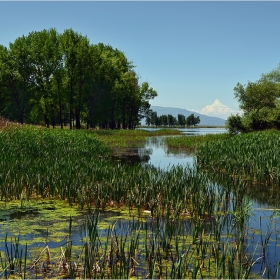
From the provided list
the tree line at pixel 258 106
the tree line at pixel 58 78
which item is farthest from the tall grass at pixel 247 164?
the tree line at pixel 58 78

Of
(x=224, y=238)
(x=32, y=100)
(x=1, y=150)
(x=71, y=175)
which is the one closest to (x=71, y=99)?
(x=32, y=100)

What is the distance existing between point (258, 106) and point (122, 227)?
199ft

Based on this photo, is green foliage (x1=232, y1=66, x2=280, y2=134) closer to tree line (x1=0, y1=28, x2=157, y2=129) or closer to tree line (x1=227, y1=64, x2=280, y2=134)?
tree line (x1=227, y1=64, x2=280, y2=134)

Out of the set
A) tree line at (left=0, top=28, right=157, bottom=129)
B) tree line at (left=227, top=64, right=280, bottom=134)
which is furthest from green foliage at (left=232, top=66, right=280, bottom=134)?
tree line at (left=0, top=28, right=157, bottom=129)

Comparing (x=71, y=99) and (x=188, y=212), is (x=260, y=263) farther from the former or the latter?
(x=71, y=99)

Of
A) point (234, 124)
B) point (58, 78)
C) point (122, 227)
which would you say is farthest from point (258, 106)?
point (122, 227)

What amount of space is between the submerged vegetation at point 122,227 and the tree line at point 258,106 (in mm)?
31142

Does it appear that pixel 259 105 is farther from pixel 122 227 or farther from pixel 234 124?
pixel 122 227

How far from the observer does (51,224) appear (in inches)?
314

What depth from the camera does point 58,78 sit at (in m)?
54.0

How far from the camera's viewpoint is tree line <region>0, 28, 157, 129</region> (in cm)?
5225

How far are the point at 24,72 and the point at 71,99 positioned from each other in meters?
10.4

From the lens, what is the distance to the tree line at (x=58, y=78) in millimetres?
52250

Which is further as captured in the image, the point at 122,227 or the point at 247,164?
the point at 247,164
